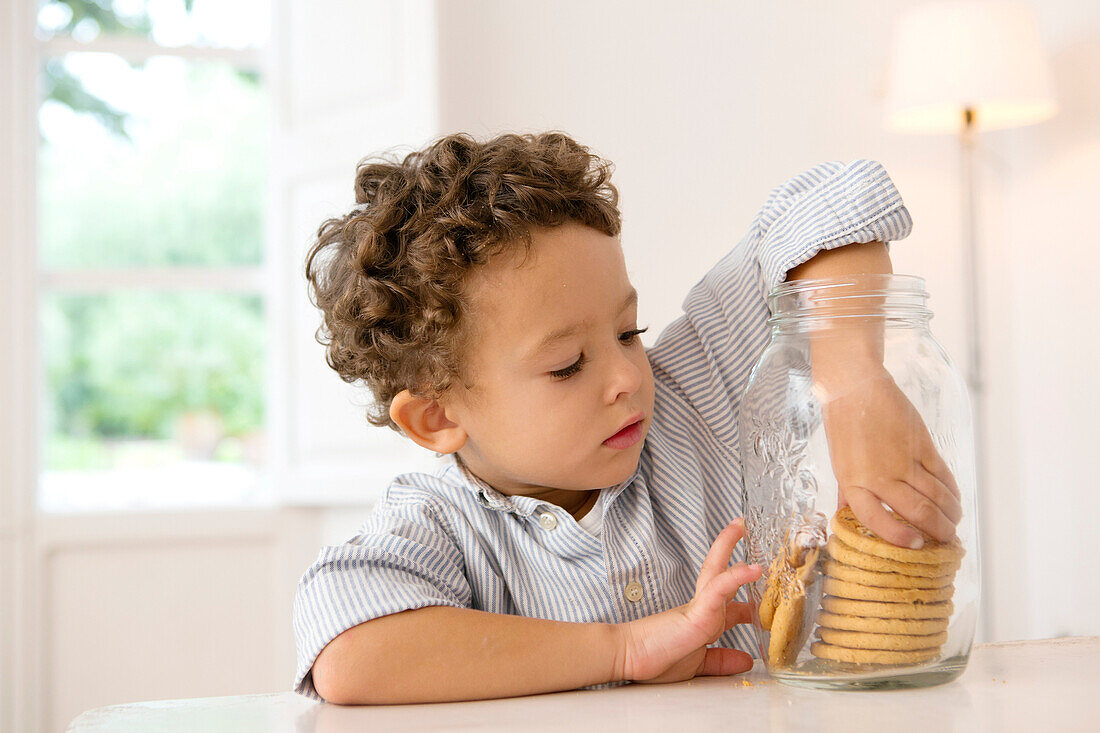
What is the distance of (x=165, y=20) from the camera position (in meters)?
2.62

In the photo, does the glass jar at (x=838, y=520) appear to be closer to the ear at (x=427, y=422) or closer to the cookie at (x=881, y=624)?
the cookie at (x=881, y=624)

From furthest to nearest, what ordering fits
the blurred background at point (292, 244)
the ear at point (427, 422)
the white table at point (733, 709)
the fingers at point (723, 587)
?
the blurred background at point (292, 244), the ear at point (427, 422), the fingers at point (723, 587), the white table at point (733, 709)

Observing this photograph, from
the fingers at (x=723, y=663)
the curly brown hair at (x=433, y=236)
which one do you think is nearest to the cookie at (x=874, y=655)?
the fingers at (x=723, y=663)

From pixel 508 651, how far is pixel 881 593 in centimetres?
23

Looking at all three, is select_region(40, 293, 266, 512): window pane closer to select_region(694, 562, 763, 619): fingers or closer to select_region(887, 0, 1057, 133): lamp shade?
select_region(887, 0, 1057, 133): lamp shade

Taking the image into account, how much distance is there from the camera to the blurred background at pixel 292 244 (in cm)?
229

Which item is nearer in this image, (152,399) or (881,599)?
(881,599)

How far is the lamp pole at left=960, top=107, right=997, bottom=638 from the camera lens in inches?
91.4

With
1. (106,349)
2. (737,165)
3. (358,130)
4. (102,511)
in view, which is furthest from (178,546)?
(737,165)

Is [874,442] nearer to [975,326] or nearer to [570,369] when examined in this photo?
[570,369]

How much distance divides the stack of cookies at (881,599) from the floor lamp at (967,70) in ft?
5.80

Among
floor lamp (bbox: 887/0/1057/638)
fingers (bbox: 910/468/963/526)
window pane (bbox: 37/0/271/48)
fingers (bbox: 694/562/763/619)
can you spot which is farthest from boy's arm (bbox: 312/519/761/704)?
window pane (bbox: 37/0/271/48)

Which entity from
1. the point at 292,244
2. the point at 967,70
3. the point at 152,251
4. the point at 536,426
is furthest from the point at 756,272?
the point at 152,251

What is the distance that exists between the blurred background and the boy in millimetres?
1419
